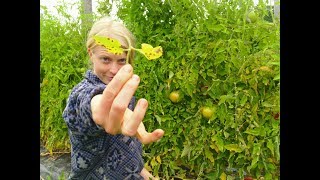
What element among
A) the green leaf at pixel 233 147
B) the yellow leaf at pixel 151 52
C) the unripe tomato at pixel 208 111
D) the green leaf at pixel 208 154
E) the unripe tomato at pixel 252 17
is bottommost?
the green leaf at pixel 208 154

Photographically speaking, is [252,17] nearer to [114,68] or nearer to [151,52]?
[114,68]

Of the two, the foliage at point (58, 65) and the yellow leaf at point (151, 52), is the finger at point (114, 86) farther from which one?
the foliage at point (58, 65)

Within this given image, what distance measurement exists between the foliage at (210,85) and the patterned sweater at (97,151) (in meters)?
0.37

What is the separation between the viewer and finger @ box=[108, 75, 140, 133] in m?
0.62

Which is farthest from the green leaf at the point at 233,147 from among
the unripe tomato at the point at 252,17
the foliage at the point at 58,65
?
the foliage at the point at 58,65

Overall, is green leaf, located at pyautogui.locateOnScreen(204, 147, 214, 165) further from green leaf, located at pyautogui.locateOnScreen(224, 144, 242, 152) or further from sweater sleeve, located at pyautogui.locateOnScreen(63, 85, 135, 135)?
sweater sleeve, located at pyautogui.locateOnScreen(63, 85, 135, 135)

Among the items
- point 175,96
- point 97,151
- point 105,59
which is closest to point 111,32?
point 105,59

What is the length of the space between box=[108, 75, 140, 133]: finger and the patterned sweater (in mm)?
214

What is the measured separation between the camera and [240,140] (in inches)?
52.3

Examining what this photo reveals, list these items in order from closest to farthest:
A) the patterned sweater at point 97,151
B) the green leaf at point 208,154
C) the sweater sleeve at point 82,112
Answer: the sweater sleeve at point 82,112
the patterned sweater at point 97,151
the green leaf at point 208,154

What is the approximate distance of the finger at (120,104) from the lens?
62 centimetres

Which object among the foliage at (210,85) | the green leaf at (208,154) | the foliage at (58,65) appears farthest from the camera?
the foliage at (58,65)
